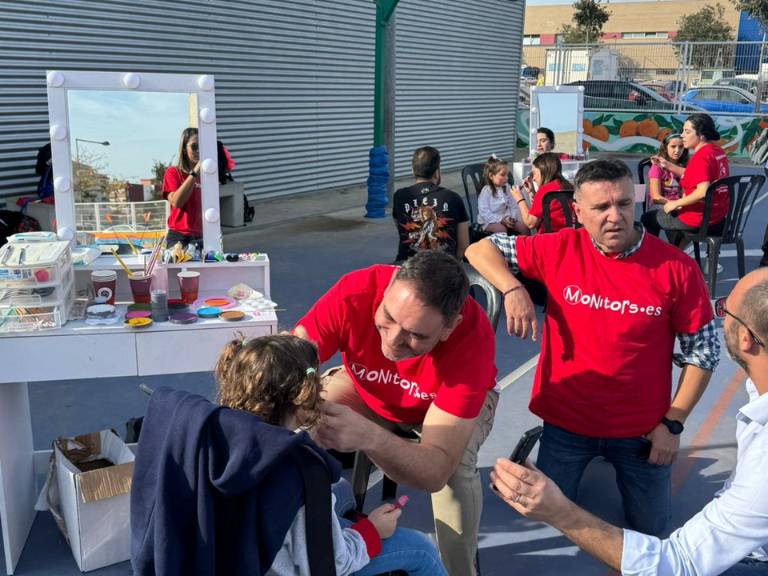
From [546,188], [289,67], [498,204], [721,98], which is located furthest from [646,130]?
[546,188]

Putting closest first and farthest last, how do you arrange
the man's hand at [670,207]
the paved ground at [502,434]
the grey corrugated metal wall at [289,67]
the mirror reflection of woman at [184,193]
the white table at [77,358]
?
the white table at [77,358], the paved ground at [502,434], the mirror reflection of woman at [184,193], the man's hand at [670,207], the grey corrugated metal wall at [289,67]

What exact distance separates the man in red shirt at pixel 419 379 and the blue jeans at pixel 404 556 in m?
0.17

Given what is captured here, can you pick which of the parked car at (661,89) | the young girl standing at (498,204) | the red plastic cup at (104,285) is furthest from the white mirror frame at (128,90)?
the parked car at (661,89)

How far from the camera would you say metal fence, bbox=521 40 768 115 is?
1684 cm

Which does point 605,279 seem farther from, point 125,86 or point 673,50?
point 673,50

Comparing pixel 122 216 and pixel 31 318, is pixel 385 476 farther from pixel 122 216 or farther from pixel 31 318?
pixel 122 216

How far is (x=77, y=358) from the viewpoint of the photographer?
2.74m

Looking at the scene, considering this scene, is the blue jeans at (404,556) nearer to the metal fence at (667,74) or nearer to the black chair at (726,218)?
the black chair at (726,218)

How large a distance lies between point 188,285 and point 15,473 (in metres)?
1.01

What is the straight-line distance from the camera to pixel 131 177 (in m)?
3.65

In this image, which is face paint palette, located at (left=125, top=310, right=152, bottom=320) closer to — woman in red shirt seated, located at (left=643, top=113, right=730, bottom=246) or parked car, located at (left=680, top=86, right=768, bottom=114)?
woman in red shirt seated, located at (left=643, top=113, right=730, bottom=246)

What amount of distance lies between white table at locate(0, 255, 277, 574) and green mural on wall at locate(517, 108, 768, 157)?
47.7 feet

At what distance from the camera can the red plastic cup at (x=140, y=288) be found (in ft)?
10.1

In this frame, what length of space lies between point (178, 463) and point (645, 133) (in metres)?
17.0
